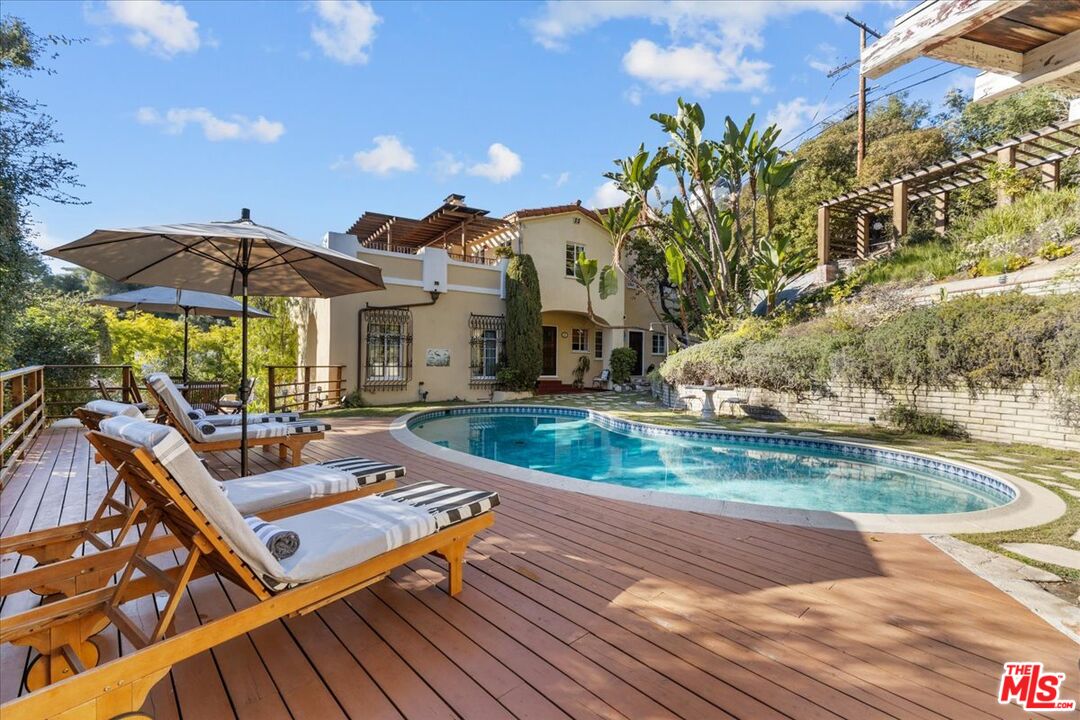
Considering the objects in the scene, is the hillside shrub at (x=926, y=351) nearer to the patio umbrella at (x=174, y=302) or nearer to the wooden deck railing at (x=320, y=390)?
the wooden deck railing at (x=320, y=390)

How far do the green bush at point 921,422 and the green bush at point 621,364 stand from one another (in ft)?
33.3

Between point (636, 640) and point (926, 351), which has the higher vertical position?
point (926, 351)

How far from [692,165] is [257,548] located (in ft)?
47.4

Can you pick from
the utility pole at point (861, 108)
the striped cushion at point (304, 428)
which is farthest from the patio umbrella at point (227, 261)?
the utility pole at point (861, 108)

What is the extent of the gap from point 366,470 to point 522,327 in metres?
12.1

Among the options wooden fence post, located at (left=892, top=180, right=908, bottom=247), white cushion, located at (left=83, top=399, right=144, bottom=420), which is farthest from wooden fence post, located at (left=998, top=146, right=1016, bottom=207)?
white cushion, located at (left=83, top=399, right=144, bottom=420)

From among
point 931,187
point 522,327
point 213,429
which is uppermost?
point 931,187

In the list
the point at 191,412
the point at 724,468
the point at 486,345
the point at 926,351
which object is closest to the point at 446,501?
the point at 191,412

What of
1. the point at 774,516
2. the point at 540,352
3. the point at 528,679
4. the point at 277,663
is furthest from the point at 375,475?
the point at 540,352

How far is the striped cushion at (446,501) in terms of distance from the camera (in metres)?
2.65

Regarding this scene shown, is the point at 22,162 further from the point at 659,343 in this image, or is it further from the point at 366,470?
the point at 659,343

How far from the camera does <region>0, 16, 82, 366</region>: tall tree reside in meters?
6.77

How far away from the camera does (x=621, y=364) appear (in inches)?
747

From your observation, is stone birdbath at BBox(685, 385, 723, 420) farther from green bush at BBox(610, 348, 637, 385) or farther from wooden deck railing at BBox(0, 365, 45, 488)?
wooden deck railing at BBox(0, 365, 45, 488)
